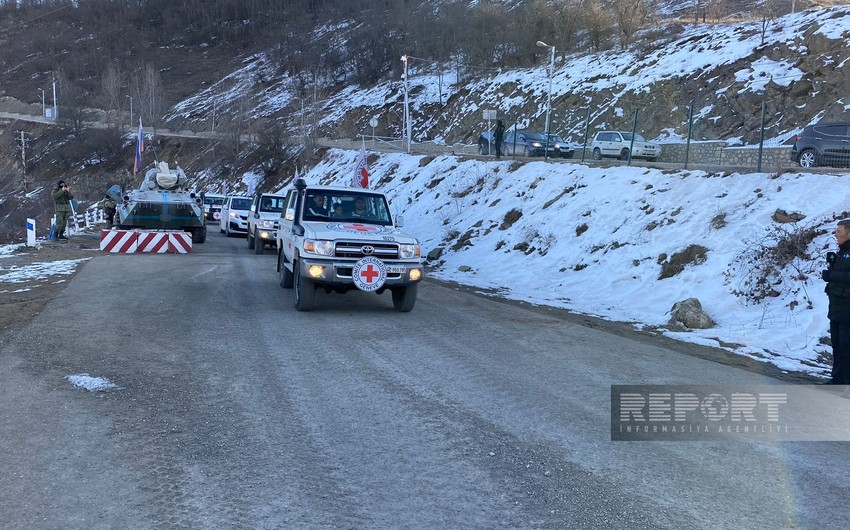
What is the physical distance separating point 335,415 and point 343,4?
155462 millimetres

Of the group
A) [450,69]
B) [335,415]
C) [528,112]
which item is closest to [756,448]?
[335,415]

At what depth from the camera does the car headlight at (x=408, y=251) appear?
34.6 feet

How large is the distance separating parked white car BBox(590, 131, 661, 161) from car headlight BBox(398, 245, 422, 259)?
19.4m

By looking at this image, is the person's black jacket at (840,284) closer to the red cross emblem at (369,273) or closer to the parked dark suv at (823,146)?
the red cross emblem at (369,273)

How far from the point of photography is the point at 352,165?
46188mm

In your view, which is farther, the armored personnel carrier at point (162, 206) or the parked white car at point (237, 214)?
the parked white car at point (237, 214)

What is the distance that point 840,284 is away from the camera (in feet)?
23.2

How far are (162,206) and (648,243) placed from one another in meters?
15.2

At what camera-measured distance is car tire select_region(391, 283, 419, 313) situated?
11.0 m

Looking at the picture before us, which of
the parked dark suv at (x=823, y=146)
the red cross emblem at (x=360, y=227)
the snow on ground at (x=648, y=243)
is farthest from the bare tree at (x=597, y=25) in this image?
the red cross emblem at (x=360, y=227)

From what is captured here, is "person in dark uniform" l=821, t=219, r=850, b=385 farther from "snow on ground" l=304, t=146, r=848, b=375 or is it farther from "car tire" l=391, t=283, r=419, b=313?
"car tire" l=391, t=283, r=419, b=313

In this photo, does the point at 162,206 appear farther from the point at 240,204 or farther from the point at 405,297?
the point at 405,297

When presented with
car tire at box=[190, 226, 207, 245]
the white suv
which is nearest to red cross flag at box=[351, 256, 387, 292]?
the white suv

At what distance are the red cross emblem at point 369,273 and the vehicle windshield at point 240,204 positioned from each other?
21261 mm
